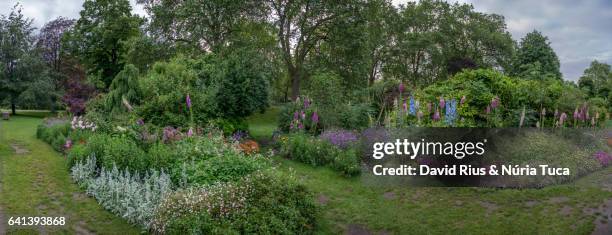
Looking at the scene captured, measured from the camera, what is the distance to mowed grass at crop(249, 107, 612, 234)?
6.68 metres

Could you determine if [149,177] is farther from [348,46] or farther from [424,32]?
[424,32]

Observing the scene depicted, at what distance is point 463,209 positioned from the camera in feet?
24.1

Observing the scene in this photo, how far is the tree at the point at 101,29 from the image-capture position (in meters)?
29.4

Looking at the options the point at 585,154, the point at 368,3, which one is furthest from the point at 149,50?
the point at 585,154

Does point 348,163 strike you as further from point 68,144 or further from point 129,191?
point 68,144

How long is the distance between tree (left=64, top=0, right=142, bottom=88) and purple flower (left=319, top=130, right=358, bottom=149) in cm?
2164

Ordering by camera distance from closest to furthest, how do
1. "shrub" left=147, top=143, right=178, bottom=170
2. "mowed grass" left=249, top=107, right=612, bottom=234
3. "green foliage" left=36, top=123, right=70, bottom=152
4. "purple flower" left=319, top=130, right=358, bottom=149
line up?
1. "mowed grass" left=249, top=107, right=612, bottom=234
2. "shrub" left=147, top=143, right=178, bottom=170
3. "purple flower" left=319, top=130, right=358, bottom=149
4. "green foliage" left=36, top=123, right=70, bottom=152

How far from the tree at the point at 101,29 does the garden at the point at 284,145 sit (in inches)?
258

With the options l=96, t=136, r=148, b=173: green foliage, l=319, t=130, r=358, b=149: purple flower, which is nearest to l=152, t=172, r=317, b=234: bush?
l=96, t=136, r=148, b=173: green foliage

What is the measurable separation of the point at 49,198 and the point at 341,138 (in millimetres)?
6223

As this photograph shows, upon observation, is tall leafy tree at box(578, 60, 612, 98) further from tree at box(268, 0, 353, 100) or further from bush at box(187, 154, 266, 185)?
bush at box(187, 154, 266, 185)

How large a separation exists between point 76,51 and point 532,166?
2947cm

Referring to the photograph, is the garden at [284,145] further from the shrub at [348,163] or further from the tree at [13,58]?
the tree at [13,58]

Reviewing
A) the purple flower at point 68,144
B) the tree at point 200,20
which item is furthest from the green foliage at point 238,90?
the tree at point 200,20
